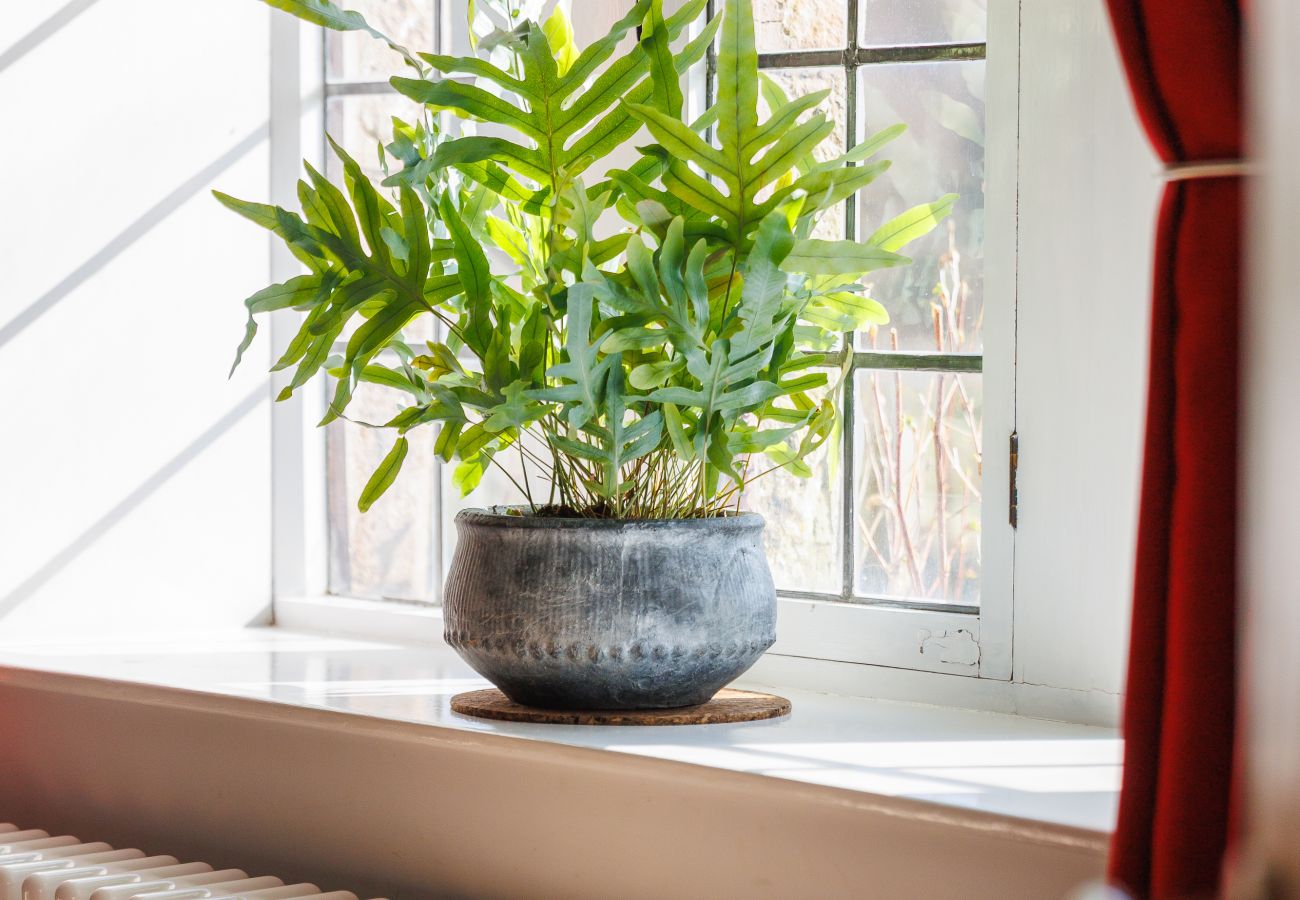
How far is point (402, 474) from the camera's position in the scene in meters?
1.80

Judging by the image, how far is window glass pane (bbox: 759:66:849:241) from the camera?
1.40 metres

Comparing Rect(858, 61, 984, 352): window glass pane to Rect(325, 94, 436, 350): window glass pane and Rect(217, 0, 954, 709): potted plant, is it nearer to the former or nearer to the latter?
Rect(217, 0, 954, 709): potted plant

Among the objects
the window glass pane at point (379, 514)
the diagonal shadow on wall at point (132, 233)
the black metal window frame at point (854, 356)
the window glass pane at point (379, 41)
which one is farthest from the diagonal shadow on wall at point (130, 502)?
the black metal window frame at point (854, 356)

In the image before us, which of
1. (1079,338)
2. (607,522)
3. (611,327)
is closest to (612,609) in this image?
(607,522)

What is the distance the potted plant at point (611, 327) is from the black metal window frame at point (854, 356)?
13cm

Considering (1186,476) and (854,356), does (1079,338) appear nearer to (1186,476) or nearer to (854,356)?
(854,356)

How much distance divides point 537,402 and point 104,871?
0.61m

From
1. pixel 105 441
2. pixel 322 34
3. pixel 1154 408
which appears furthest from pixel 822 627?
pixel 322 34

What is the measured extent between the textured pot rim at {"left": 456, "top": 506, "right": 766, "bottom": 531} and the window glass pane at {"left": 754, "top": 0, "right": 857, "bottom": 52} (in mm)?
543

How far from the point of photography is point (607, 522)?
1171mm

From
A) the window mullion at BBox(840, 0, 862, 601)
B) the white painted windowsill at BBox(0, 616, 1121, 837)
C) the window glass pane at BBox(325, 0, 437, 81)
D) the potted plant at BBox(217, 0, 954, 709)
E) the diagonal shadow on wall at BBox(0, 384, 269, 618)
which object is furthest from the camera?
the window glass pane at BBox(325, 0, 437, 81)

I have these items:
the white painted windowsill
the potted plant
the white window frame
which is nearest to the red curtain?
the white painted windowsill

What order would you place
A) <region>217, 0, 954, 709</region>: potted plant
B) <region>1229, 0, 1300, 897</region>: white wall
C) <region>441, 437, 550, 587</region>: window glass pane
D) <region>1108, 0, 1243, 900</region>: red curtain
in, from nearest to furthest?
<region>1229, 0, 1300, 897</region>: white wall, <region>1108, 0, 1243, 900</region>: red curtain, <region>217, 0, 954, 709</region>: potted plant, <region>441, 437, 550, 587</region>: window glass pane

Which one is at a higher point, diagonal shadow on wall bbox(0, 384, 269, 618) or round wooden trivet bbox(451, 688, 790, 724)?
diagonal shadow on wall bbox(0, 384, 269, 618)
